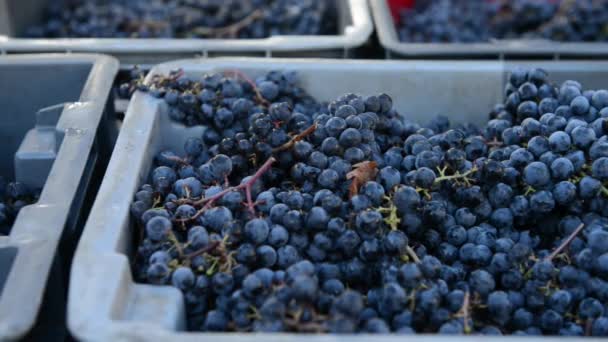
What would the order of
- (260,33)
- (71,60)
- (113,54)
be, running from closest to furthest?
(71,60) < (113,54) < (260,33)

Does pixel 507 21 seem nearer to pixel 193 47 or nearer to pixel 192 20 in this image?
pixel 192 20

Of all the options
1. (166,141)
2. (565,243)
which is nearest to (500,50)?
(565,243)

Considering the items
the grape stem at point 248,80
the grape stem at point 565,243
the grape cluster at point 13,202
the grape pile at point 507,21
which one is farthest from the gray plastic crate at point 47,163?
the grape pile at point 507,21

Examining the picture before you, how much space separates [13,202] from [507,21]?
2.08 meters

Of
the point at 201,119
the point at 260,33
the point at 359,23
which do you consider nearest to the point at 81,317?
the point at 201,119

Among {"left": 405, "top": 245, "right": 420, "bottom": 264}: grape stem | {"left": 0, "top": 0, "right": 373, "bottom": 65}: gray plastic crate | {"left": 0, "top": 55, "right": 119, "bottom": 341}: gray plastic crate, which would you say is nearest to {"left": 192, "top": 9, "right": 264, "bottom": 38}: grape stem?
{"left": 0, "top": 0, "right": 373, "bottom": 65}: gray plastic crate

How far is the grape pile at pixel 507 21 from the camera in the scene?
2596 mm

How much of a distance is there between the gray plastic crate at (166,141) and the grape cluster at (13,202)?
0.28 meters

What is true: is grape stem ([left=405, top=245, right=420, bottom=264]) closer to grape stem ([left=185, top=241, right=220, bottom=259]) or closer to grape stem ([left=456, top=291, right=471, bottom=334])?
grape stem ([left=456, top=291, right=471, bottom=334])

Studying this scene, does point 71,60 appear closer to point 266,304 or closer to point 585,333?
point 266,304

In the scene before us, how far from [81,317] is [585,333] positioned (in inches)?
31.9

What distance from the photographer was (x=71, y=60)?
5.86ft

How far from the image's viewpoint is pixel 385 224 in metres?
1.24

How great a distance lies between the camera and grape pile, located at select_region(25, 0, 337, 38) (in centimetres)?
252
